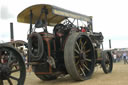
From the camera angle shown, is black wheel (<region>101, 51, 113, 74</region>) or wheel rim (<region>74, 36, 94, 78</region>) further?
black wheel (<region>101, 51, 113, 74</region>)

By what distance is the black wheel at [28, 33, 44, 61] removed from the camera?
5930 mm

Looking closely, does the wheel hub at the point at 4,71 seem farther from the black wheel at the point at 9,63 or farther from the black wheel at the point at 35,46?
the black wheel at the point at 35,46

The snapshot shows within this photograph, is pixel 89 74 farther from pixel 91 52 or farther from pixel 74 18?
pixel 74 18

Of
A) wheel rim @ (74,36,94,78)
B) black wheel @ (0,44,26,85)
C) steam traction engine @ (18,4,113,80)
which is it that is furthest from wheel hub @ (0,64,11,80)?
wheel rim @ (74,36,94,78)

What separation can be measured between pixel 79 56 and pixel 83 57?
0.49 ft

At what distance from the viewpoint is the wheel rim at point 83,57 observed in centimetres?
626

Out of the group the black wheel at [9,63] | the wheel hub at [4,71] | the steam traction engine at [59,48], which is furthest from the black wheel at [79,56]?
the wheel hub at [4,71]

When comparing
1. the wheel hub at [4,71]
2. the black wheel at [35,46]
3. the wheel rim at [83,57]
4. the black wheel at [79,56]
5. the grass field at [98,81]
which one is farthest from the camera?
the wheel rim at [83,57]

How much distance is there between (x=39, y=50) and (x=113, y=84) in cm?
242

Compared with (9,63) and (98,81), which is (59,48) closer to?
(98,81)

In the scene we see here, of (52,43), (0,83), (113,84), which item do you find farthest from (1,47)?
(113,84)

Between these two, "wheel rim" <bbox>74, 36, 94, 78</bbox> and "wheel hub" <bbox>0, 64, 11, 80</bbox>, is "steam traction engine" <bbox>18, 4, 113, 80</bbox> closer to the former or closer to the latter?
"wheel rim" <bbox>74, 36, 94, 78</bbox>

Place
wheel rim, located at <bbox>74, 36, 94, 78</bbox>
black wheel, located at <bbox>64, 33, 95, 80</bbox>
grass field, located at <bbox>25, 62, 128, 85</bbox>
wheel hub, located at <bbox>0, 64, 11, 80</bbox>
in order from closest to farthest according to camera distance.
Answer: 1. wheel hub, located at <bbox>0, 64, 11, 80</bbox>
2. grass field, located at <bbox>25, 62, 128, 85</bbox>
3. black wheel, located at <bbox>64, 33, 95, 80</bbox>
4. wheel rim, located at <bbox>74, 36, 94, 78</bbox>

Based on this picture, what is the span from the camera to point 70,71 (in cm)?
573
